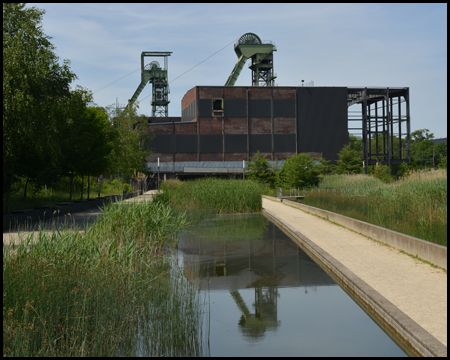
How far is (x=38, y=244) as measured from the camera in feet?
25.4

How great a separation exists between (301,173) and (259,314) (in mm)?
27811

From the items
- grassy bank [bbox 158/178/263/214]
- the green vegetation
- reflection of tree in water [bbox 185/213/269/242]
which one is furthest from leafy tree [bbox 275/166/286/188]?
the green vegetation

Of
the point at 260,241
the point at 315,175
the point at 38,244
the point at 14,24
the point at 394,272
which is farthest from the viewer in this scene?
the point at 315,175

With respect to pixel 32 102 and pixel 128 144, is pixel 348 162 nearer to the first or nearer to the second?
pixel 128 144

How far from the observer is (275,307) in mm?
6945

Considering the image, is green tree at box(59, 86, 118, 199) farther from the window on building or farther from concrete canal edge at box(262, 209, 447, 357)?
the window on building

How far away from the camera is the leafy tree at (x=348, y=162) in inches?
2120

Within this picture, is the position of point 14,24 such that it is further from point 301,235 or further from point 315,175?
point 315,175

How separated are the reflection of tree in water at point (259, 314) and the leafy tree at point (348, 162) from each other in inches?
1868

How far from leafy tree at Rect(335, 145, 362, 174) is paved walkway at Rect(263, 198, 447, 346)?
41553 mm

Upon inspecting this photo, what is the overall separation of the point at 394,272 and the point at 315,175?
87.9 feet

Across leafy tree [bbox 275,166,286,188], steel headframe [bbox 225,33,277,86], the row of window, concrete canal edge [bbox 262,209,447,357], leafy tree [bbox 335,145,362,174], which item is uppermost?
steel headframe [bbox 225,33,277,86]

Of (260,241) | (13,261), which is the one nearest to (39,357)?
(13,261)

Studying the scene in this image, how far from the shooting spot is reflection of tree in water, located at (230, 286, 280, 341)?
5938 mm
